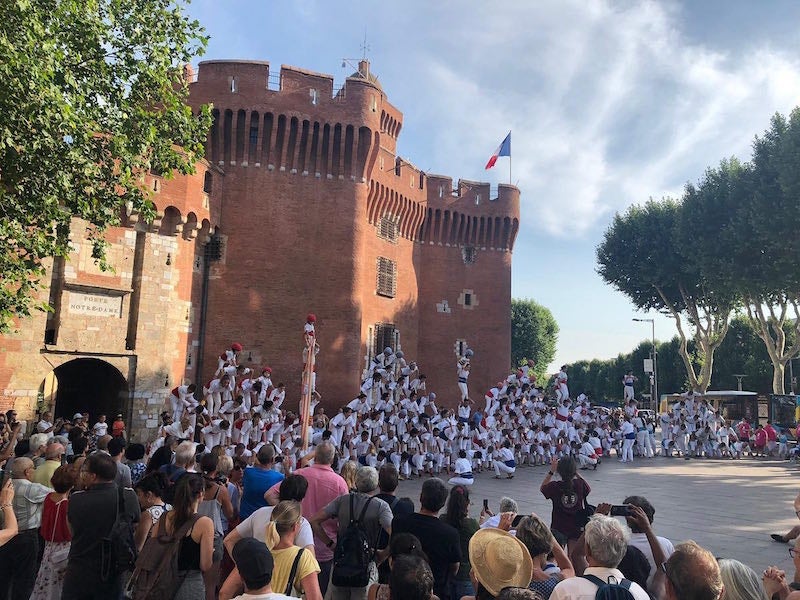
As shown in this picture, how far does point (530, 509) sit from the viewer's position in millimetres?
12664

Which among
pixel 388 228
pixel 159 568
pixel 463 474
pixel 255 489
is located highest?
pixel 388 228

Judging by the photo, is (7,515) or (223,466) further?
(223,466)

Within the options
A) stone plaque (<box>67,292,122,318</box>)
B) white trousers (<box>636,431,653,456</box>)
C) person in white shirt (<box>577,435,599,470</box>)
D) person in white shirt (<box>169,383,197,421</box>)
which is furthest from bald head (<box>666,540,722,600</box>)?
white trousers (<box>636,431,653,456</box>)

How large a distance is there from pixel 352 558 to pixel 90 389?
18.7 meters

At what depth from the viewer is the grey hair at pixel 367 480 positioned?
505 cm

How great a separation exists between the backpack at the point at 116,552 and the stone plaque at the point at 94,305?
1565cm

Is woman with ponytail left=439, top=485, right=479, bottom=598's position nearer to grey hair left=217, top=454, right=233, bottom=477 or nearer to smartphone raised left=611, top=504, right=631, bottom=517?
smartphone raised left=611, top=504, right=631, bottom=517

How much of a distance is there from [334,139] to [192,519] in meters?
23.0

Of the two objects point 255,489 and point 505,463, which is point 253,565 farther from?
point 505,463

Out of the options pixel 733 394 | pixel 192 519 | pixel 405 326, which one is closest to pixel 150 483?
pixel 192 519

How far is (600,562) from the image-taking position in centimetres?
340

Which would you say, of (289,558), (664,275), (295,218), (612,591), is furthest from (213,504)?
(664,275)

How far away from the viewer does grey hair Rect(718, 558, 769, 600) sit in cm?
314

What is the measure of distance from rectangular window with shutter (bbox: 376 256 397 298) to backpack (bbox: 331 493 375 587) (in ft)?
78.0
